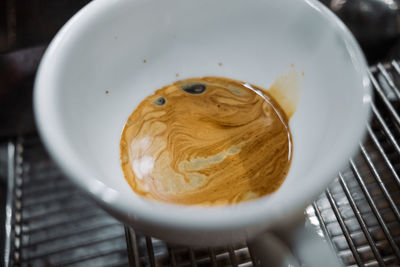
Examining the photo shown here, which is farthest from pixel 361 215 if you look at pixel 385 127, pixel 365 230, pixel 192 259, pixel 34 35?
pixel 34 35

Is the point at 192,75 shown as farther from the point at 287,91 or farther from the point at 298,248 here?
the point at 298,248

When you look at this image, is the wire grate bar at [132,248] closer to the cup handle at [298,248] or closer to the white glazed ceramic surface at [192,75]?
the white glazed ceramic surface at [192,75]

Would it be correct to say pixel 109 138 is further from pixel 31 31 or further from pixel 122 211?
pixel 31 31

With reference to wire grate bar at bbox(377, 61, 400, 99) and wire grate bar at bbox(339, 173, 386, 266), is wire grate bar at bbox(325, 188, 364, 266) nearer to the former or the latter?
wire grate bar at bbox(339, 173, 386, 266)

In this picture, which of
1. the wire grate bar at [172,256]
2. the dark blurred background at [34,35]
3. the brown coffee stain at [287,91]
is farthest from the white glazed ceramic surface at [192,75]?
the dark blurred background at [34,35]

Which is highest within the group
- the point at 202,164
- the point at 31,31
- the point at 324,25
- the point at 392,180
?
the point at 31,31

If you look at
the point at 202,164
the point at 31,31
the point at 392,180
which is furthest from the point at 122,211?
the point at 31,31
